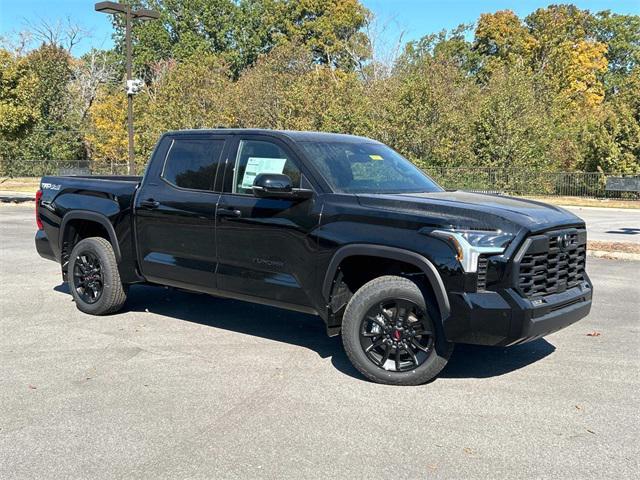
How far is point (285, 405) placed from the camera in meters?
4.48

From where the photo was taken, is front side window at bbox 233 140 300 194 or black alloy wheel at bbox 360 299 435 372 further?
front side window at bbox 233 140 300 194

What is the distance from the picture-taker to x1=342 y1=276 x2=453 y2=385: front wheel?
476 centimetres

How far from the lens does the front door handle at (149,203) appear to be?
632cm

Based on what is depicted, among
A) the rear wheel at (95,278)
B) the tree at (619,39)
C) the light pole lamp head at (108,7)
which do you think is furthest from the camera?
the tree at (619,39)

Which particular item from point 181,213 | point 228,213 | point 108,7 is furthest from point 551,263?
point 108,7

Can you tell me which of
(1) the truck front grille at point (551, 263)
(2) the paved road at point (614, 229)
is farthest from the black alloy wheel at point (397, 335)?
(2) the paved road at point (614, 229)

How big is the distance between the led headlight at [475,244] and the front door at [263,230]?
1.22 meters

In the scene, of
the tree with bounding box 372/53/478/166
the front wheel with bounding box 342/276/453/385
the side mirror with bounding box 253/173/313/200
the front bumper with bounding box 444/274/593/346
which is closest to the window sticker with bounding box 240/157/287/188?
the side mirror with bounding box 253/173/313/200

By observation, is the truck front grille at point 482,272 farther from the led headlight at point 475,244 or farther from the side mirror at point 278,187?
the side mirror at point 278,187

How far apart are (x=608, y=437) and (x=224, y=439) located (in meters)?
2.35

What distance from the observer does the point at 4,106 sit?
2316cm

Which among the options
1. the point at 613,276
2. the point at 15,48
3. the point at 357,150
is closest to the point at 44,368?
the point at 357,150

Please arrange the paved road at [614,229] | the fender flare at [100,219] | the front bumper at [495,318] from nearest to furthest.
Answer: the front bumper at [495,318] → the fender flare at [100,219] → the paved road at [614,229]

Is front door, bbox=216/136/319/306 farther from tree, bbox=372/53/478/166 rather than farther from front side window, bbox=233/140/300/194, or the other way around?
tree, bbox=372/53/478/166
